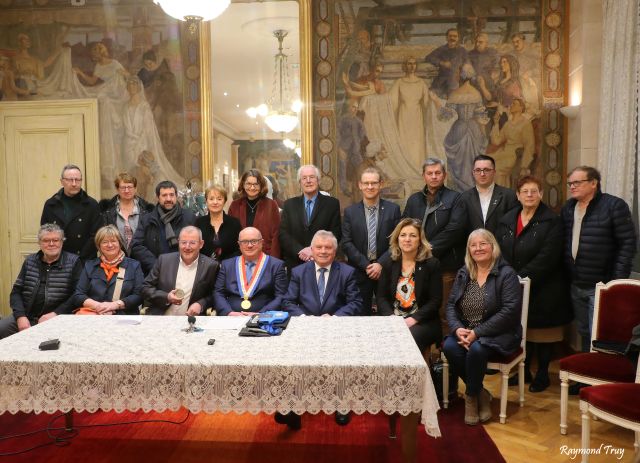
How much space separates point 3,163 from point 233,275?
4.26 meters

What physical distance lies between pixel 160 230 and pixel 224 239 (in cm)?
60

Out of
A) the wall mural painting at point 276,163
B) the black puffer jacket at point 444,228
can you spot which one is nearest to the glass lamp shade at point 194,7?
the black puffer jacket at point 444,228

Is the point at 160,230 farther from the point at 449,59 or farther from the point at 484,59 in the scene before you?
the point at 484,59

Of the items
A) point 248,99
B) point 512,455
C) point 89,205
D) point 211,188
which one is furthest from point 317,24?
point 512,455

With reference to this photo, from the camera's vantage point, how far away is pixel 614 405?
3.14 m

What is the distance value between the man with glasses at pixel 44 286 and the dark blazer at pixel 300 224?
1.79m

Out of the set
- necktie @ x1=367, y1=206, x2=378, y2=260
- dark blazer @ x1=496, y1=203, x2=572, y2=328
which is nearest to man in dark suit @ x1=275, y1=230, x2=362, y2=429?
necktie @ x1=367, y1=206, x2=378, y2=260

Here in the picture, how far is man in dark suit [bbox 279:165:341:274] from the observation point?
5.15 metres

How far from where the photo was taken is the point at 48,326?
3.79m

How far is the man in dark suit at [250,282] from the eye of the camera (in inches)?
179

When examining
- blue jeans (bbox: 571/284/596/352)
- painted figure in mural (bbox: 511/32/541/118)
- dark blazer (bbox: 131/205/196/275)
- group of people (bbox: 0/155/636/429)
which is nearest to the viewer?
group of people (bbox: 0/155/636/429)

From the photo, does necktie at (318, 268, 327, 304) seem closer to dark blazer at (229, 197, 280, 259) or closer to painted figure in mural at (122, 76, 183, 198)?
dark blazer at (229, 197, 280, 259)

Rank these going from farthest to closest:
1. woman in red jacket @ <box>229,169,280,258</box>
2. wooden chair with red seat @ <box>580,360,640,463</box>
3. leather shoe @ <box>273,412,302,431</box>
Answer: woman in red jacket @ <box>229,169,280,258</box>, leather shoe @ <box>273,412,302,431</box>, wooden chair with red seat @ <box>580,360,640,463</box>

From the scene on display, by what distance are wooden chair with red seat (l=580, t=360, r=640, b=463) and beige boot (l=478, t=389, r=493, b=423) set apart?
876mm
